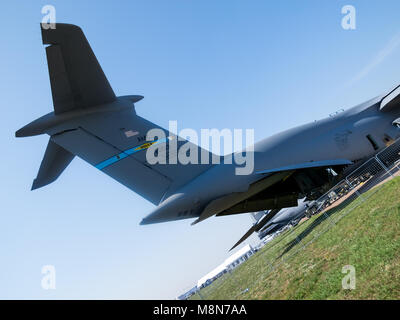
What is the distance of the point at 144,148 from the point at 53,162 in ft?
8.32

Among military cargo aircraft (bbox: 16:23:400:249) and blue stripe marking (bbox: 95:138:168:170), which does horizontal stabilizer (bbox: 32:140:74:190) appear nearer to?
military cargo aircraft (bbox: 16:23:400:249)

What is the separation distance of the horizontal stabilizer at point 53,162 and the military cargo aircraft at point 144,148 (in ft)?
0.08

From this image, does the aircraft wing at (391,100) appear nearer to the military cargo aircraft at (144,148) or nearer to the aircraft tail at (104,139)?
the military cargo aircraft at (144,148)

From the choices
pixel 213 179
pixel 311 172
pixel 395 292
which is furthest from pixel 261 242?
pixel 395 292

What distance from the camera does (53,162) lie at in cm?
817

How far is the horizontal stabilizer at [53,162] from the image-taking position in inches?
309

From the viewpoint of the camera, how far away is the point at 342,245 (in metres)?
7.04

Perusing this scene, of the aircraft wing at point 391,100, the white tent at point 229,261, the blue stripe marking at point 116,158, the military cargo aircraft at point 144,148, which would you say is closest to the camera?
the military cargo aircraft at point 144,148

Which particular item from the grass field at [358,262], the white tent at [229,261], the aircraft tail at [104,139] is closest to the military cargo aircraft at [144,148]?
the aircraft tail at [104,139]

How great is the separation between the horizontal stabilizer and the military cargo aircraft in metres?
0.03

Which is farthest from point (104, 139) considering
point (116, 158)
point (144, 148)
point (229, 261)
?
point (229, 261)

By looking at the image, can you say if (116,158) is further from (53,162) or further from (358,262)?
(358,262)

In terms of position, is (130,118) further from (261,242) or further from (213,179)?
(261,242)
